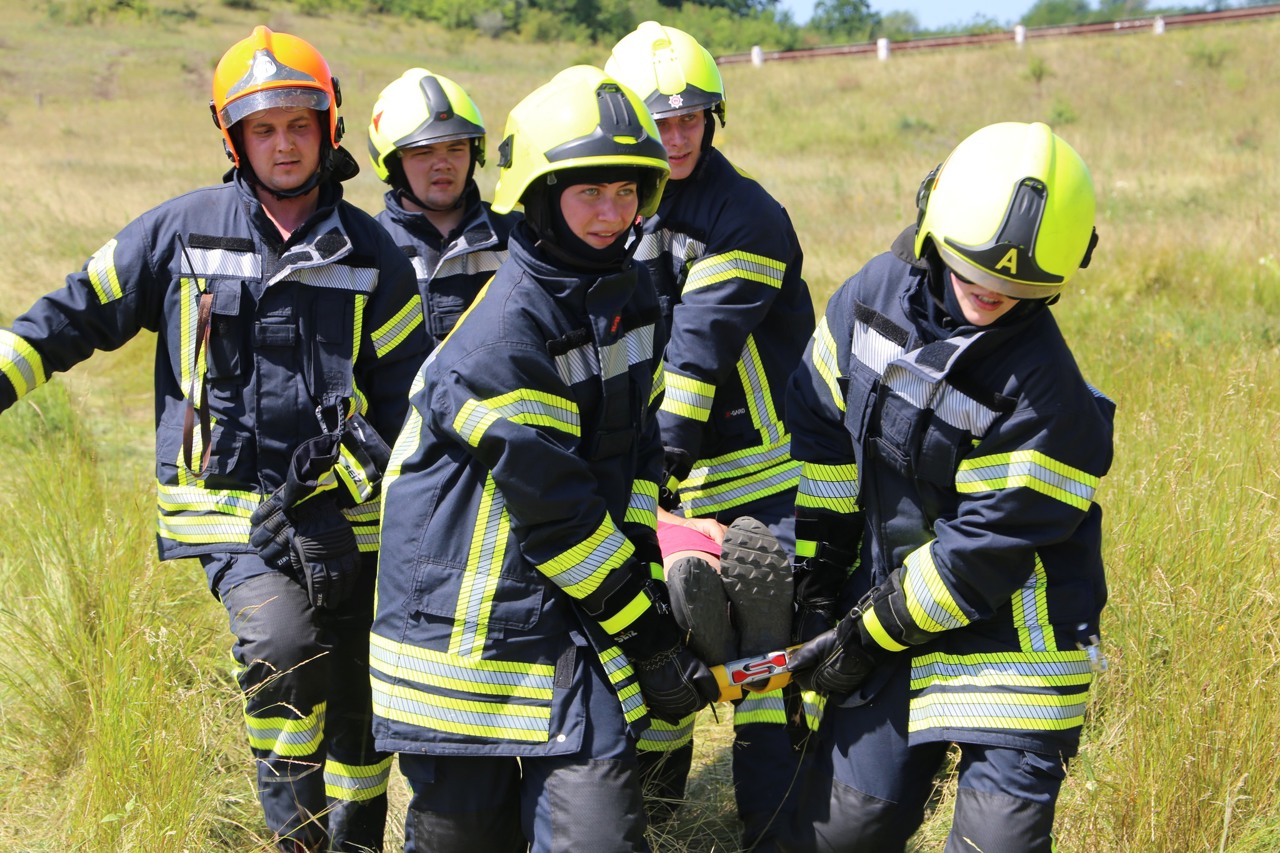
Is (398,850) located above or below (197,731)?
below

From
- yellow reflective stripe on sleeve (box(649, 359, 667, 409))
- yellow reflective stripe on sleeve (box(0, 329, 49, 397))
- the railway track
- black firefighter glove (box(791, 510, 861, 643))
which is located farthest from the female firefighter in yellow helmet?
the railway track

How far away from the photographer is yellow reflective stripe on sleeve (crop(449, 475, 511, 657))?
2830 mm

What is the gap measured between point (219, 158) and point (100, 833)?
77.3ft

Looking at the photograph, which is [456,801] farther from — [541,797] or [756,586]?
[756,586]

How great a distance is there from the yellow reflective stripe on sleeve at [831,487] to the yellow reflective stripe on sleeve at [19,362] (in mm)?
2206

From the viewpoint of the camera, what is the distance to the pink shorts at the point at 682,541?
3572 millimetres

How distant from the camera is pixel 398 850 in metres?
3.92

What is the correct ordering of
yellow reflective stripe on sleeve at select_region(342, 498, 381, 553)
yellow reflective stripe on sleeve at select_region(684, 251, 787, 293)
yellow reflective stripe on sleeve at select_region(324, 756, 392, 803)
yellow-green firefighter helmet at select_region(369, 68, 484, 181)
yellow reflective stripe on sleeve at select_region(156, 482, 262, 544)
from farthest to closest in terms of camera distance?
yellow-green firefighter helmet at select_region(369, 68, 484, 181), yellow reflective stripe on sleeve at select_region(684, 251, 787, 293), yellow reflective stripe on sleeve at select_region(324, 756, 392, 803), yellow reflective stripe on sleeve at select_region(342, 498, 381, 553), yellow reflective stripe on sleeve at select_region(156, 482, 262, 544)

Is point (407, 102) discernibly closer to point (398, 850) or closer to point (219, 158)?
point (398, 850)

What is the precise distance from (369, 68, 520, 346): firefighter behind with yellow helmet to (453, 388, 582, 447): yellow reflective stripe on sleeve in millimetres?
1977

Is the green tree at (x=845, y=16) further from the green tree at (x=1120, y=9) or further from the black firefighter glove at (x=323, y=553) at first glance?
the black firefighter glove at (x=323, y=553)

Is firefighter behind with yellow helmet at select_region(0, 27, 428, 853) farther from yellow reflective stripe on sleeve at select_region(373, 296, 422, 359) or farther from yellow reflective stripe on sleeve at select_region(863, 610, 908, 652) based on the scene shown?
yellow reflective stripe on sleeve at select_region(863, 610, 908, 652)

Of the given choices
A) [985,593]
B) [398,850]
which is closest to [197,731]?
[398,850]

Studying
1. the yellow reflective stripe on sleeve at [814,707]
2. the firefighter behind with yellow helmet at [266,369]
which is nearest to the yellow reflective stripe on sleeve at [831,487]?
the yellow reflective stripe on sleeve at [814,707]
